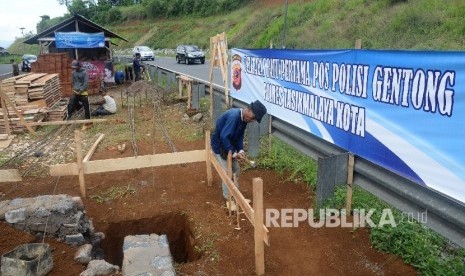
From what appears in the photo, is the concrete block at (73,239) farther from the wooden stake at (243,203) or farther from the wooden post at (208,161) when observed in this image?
the wooden post at (208,161)

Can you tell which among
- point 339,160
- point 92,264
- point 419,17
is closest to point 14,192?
point 92,264

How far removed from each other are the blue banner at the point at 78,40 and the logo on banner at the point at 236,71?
1297 cm

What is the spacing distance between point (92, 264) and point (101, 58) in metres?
19.0

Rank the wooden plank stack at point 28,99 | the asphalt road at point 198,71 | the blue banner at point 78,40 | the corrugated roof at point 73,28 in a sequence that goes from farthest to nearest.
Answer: the corrugated roof at point 73,28 → the asphalt road at point 198,71 → the blue banner at point 78,40 → the wooden plank stack at point 28,99

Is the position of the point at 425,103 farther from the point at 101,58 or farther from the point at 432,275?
the point at 101,58

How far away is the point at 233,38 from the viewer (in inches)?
1614

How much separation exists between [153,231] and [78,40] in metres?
16.1

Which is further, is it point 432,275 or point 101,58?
→ point 101,58

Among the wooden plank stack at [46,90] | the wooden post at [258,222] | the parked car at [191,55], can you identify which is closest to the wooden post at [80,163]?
the wooden post at [258,222]

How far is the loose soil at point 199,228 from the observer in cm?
417

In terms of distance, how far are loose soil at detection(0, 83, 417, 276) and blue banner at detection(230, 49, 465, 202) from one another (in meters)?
1.04

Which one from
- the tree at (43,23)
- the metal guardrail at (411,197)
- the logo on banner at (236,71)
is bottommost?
the metal guardrail at (411,197)

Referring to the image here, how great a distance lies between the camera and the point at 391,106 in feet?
13.2

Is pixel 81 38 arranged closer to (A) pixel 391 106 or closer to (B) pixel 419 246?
(A) pixel 391 106
